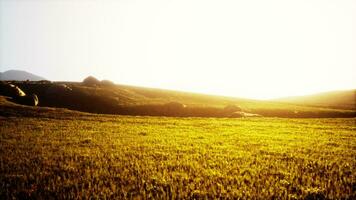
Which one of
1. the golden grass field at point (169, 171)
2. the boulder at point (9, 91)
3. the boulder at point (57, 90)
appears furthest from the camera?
the boulder at point (57, 90)

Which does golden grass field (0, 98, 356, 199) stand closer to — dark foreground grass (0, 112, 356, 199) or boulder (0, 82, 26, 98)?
dark foreground grass (0, 112, 356, 199)

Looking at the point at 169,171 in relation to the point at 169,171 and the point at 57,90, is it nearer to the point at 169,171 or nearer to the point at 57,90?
the point at 169,171

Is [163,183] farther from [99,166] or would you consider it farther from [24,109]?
[24,109]

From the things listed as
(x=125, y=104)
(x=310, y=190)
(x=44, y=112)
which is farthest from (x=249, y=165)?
(x=125, y=104)

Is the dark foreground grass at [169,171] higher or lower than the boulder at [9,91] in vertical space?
lower

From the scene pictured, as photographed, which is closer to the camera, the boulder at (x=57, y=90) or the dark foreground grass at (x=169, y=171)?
the dark foreground grass at (x=169, y=171)

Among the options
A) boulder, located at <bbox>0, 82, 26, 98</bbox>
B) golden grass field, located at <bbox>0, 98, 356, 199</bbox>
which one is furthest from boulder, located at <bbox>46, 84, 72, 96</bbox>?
golden grass field, located at <bbox>0, 98, 356, 199</bbox>

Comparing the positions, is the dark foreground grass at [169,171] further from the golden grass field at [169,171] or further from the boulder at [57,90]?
the boulder at [57,90]

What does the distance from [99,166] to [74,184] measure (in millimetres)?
3018

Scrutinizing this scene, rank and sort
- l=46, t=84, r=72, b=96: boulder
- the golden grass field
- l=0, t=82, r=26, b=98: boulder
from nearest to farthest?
the golden grass field → l=0, t=82, r=26, b=98: boulder → l=46, t=84, r=72, b=96: boulder

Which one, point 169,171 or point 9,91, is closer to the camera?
point 169,171

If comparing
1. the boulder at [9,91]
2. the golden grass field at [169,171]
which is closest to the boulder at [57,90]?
the boulder at [9,91]

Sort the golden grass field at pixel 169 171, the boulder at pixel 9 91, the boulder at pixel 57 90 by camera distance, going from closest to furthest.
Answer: the golden grass field at pixel 169 171 < the boulder at pixel 9 91 < the boulder at pixel 57 90

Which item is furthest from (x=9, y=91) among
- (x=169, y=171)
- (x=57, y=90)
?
(x=169, y=171)
